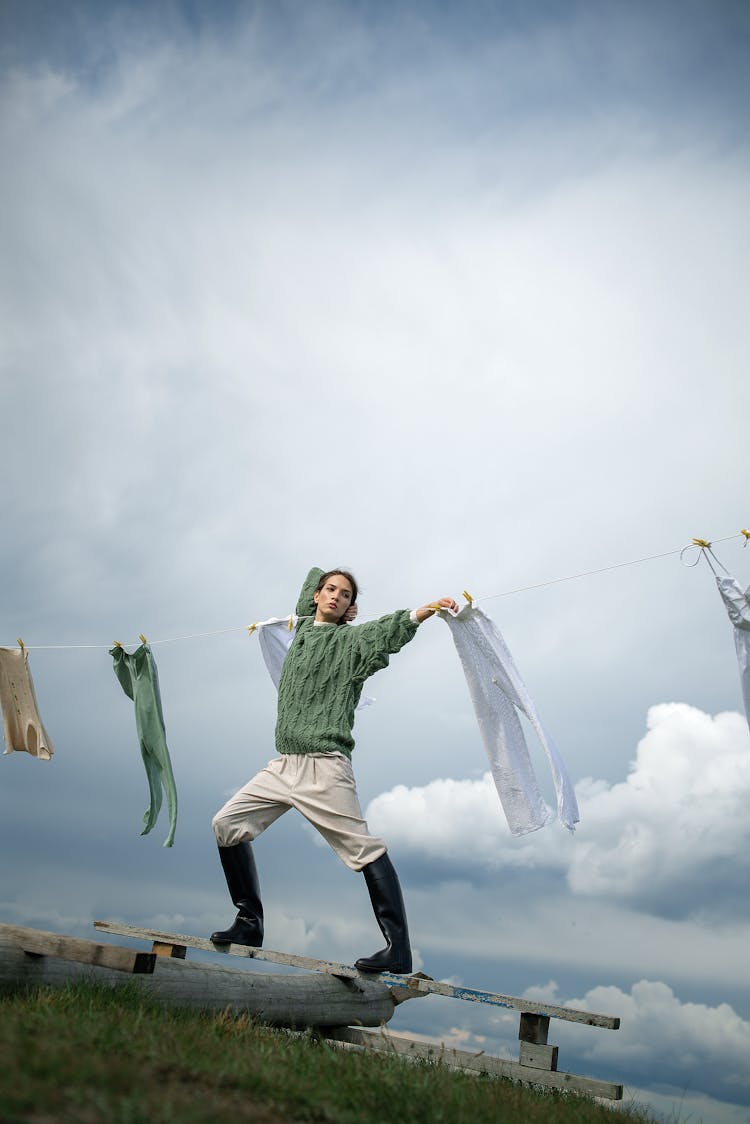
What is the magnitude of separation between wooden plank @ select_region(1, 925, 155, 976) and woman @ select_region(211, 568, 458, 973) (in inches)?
41.9

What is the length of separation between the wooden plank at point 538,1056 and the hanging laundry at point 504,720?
128cm

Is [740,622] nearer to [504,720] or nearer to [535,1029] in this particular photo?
[504,720]

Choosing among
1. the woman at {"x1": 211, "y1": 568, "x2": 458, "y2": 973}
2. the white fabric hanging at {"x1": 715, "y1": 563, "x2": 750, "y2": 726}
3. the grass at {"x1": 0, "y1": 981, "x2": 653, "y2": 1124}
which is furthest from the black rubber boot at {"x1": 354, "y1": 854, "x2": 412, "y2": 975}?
the white fabric hanging at {"x1": 715, "y1": 563, "x2": 750, "y2": 726}

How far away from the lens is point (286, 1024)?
6008 millimetres

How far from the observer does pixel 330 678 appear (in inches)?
248

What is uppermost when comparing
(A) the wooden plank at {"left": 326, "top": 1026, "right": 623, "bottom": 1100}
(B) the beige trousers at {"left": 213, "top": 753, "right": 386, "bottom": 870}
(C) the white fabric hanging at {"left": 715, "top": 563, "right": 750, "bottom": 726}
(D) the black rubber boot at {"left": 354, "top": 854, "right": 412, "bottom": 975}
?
(C) the white fabric hanging at {"left": 715, "top": 563, "right": 750, "bottom": 726}

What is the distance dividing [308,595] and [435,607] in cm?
122

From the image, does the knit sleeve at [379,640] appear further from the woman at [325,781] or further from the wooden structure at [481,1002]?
the wooden structure at [481,1002]

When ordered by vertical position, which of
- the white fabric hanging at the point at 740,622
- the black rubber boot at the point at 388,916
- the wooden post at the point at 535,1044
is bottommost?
the wooden post at the point at 535,1044

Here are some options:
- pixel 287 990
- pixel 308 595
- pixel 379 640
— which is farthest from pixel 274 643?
pixel 287 990

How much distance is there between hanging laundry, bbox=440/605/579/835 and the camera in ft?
20.9

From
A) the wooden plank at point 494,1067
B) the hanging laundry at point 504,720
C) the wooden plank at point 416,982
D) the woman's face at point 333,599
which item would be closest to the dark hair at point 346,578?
the woman's face at point 333,599

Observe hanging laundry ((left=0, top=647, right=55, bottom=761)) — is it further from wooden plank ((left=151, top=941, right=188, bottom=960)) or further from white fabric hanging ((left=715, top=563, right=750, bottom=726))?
white fabric hanging ((left=715, top=563, right=750, bottom=726))

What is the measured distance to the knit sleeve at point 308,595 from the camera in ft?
23.2
